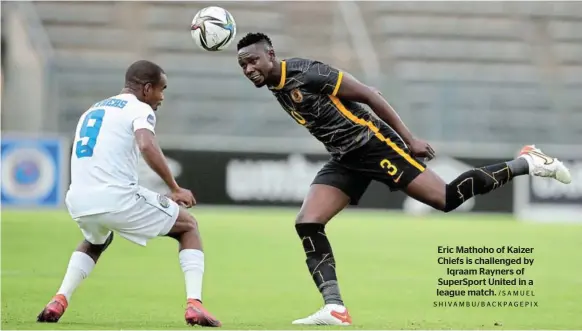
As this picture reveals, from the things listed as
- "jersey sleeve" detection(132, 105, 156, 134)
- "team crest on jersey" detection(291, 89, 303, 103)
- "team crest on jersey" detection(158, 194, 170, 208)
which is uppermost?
"team crest on jersey" detection(291, 89, 303, 103)

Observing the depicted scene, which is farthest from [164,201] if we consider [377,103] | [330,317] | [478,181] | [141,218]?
[478,181]

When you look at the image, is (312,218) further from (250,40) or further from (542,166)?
(542,166)

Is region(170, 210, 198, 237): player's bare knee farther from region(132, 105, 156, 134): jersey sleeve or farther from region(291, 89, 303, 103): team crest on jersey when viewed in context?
region(291, 89, 303, 103): team crest on jersey

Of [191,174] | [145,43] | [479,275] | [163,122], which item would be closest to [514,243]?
[479,275]

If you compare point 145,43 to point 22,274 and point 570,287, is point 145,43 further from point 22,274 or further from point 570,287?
point 570,287

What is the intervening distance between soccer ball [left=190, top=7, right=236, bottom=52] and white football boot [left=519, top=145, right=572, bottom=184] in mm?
2482

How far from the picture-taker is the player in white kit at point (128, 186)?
7004 mm

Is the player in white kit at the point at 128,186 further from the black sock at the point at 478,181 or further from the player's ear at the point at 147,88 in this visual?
the black sock at the point at 478,181

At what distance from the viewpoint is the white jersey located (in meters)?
7.02

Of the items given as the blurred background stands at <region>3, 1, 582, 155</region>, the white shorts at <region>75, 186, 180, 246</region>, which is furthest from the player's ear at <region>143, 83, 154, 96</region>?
the blurred background stands at <region>3, 1, 582, 155</region>

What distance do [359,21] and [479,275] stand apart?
48.0 ft

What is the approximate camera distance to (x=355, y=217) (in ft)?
66.0

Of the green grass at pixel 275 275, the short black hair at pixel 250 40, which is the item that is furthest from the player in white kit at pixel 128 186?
the short black hair at pixel 250 40

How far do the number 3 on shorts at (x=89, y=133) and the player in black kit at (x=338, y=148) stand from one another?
3.54 ft
